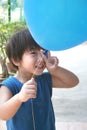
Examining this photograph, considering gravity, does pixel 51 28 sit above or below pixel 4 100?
above

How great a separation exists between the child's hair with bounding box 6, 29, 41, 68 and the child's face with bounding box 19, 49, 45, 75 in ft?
0.06

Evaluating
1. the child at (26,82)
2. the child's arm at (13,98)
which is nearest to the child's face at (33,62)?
the child at (26,82)

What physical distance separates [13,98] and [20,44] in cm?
24

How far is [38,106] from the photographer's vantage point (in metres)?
1.47

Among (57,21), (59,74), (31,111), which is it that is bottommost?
(31,111)

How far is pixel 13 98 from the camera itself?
1338 millimetres

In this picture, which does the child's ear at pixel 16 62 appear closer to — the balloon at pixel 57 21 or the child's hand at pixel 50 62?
the child's hand at pixel 50 62

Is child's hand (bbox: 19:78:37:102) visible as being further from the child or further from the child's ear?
the child's ear

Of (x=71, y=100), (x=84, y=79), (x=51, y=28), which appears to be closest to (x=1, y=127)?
(x=71, y=100)

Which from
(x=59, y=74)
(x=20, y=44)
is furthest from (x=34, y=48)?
(x=59, y=74)

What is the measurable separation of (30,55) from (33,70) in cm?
6

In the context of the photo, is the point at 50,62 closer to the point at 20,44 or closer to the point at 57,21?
the point at 20,44

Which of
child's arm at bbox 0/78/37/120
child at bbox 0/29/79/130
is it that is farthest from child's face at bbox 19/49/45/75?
child's arm at bbox 0/78/37/120

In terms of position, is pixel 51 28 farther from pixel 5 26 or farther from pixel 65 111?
pixel 5 26
